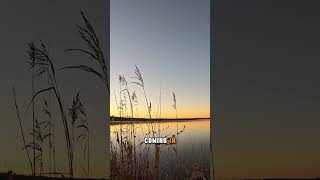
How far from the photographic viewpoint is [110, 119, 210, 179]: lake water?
2199 mm

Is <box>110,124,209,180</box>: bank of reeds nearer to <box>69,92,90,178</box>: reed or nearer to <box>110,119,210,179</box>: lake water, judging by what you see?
<box>110,119,210,179</box>: lake water

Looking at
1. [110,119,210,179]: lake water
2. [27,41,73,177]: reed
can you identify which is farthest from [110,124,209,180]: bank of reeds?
[27,41,73,177]: reed

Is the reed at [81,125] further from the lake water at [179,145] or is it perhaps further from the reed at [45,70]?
the lake water at [179,145]

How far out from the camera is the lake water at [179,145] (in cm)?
220

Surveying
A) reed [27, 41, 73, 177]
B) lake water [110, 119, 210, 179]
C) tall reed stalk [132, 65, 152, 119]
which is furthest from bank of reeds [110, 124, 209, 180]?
reed [27, 41, 73, 177]

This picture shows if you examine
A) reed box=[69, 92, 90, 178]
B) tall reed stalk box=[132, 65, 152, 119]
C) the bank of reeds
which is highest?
tall reed stalk box=[132, 65, 152, 119]

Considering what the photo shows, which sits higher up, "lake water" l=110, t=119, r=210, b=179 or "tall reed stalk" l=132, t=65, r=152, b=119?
"tall reed stalk" l=132, t=65, r=152, b=119

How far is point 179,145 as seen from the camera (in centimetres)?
224

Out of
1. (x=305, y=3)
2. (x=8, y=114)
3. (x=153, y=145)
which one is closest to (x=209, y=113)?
(x=153, y=145)

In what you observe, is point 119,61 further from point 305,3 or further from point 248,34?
point 305,3

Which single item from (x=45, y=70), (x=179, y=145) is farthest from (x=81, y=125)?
(x=179, y=145)

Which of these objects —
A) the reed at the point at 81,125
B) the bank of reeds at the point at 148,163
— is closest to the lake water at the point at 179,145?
the bank of reeds at the point at 148,163

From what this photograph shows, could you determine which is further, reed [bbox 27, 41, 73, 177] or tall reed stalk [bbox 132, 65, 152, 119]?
tall reed stalk [bbox 132, 65, 152, 119]

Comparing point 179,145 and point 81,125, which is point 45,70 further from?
point 179,145
